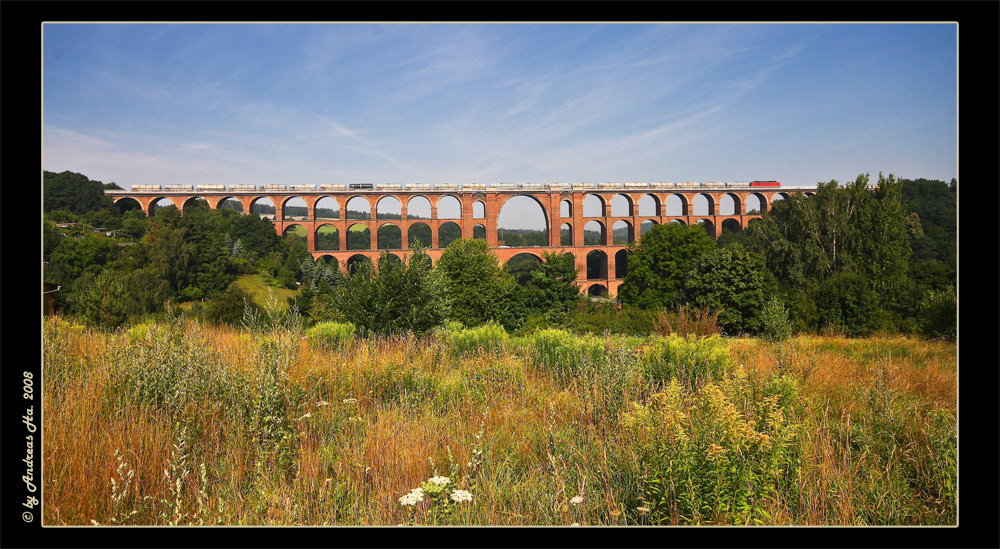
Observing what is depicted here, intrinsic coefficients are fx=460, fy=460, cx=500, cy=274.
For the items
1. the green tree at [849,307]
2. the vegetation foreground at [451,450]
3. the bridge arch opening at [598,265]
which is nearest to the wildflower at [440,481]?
the vegetation foreground at [451,450]

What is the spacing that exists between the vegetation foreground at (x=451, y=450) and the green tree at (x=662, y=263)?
25.0 m

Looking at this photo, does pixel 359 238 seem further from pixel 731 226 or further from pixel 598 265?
pixel 731 226

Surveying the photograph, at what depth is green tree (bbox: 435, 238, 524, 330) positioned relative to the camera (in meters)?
24.4

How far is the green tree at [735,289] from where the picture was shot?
2352cm

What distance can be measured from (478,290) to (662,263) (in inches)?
482

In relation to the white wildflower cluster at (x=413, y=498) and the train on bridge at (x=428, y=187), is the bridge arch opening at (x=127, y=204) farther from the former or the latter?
the white wildflower cluster at (x=413, y=498)

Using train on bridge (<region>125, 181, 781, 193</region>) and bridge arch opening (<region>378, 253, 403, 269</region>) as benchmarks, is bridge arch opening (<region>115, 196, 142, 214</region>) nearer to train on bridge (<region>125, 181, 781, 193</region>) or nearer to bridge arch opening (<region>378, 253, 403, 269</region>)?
train on bridge (<region>125, 181, 781, 193</region>)

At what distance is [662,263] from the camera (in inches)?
1152

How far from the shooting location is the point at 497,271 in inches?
1204

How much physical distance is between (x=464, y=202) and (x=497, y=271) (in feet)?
78.9

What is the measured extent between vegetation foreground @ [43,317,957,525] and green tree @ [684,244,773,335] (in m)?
21.0

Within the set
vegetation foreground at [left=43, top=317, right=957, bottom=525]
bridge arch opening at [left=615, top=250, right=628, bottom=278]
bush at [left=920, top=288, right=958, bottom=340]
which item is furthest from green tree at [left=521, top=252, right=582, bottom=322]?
bridge arch opening at [left=615, top=250, right=628, bottom=278]

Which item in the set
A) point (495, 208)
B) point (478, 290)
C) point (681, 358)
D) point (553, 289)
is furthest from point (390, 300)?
point (495, 208)
